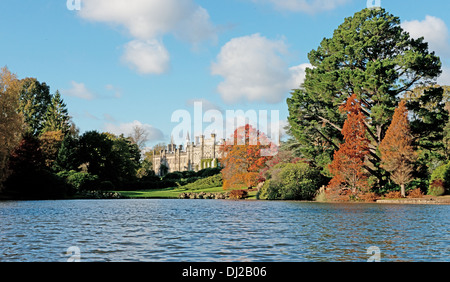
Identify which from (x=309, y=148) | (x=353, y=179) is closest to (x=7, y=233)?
(x=353, y=179)

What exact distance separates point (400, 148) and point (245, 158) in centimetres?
1732

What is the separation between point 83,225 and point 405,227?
460 inches

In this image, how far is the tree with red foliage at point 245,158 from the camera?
1927 inches

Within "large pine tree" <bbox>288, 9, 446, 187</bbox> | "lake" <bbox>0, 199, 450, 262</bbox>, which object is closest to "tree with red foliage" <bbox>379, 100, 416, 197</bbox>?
"large pine tree" <bbox>288, 9, 446, 187</bbox>

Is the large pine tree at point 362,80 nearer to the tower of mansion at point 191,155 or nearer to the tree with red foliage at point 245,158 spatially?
the tree with red foliage at point 245,158

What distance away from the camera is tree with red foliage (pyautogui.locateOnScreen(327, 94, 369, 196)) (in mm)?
36906

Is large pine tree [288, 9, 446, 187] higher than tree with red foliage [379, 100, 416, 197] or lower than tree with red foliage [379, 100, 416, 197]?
higher

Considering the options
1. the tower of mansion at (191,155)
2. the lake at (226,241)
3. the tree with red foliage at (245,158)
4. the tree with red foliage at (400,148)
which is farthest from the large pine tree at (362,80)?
the tower of mansion at (191,155)

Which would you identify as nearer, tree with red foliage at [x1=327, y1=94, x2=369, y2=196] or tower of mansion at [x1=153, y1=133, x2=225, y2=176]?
tree with red foliage at [x1=327, y1=94, x2=369, y2=196]

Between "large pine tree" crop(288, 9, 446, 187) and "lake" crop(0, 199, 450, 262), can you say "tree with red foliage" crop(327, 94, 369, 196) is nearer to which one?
"large pine tree" crop(288, 9, 446, 187)

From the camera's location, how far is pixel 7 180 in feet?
139

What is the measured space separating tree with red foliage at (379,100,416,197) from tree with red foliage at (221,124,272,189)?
50.2ft

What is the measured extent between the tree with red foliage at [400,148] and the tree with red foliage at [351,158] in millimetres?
1887

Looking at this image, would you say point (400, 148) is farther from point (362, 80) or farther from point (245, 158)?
point (245, 158)
